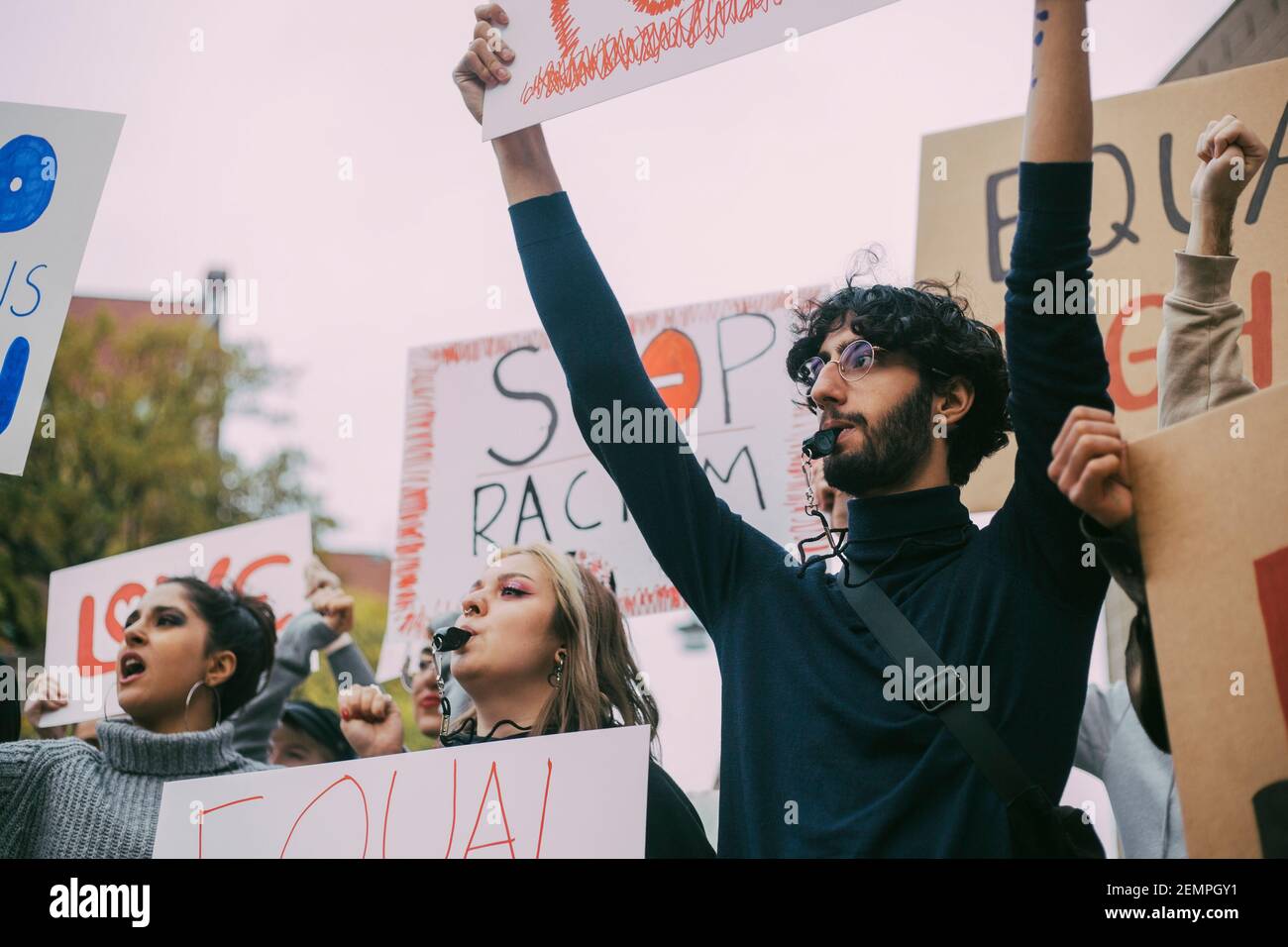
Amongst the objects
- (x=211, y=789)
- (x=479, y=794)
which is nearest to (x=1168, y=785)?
(x=479, y=794)

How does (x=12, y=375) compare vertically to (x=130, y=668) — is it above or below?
above

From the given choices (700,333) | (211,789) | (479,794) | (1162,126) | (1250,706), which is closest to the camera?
(1250,706)

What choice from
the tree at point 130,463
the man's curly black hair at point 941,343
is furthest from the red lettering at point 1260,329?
the tree at point 130,463

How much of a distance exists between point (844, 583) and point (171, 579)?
1621 mm

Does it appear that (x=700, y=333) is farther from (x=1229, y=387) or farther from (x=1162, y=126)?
(x=1229, y=387)

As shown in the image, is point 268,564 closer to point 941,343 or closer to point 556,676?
point 556,676

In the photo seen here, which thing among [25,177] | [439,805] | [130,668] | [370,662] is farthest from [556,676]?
[370,662]

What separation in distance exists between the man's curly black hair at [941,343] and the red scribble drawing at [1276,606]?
1.62ft

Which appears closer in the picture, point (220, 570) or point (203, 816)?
point (203, 816)

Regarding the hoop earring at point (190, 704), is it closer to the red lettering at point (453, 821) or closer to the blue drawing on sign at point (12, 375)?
the blue drawing on sign at point (12, 375)

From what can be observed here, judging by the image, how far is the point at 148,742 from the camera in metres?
2.54

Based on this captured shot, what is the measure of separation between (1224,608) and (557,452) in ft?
5.99
